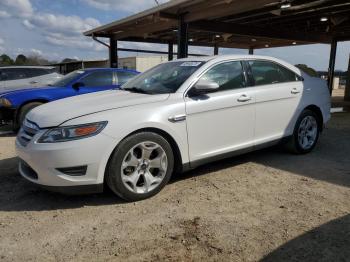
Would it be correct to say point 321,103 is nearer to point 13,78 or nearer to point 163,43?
point 13,78

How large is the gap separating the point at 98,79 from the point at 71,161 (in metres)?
5.32

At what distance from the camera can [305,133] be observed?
5473 mm

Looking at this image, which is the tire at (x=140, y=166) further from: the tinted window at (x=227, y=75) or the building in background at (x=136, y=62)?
the building in background at (x=136, y=62)

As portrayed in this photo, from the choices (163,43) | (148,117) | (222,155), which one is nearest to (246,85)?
(222,155)

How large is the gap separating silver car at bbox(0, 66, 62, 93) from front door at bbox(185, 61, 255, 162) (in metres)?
7.88

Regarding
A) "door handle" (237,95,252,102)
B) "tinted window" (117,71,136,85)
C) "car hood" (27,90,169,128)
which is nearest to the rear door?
"door handle" (237,95,252,102)

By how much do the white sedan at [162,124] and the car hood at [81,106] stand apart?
1 cm

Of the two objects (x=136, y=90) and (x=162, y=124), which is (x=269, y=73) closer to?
(x=136, y=90)

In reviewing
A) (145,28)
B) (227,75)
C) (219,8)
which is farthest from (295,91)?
→ (145,28)

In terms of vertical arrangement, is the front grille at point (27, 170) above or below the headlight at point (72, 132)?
below

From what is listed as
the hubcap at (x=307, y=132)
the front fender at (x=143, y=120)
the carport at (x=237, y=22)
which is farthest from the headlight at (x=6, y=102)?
the hubcap at (x=307, y=132)

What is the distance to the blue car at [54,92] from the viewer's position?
7543 millimetres

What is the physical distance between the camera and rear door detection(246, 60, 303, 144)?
468 cm

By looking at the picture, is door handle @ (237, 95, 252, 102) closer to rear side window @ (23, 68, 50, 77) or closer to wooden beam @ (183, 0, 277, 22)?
wooden beam @ (183, 0, 277, 22)
